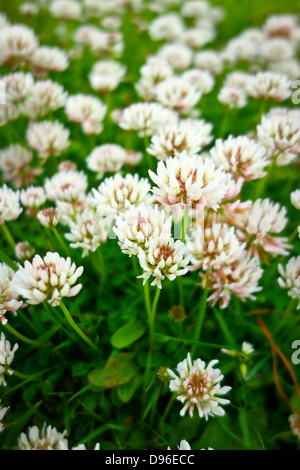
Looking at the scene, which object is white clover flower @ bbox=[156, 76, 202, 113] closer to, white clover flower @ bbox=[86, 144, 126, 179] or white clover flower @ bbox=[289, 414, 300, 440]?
white clover flower @ bbox=[86, 144, 126, 179]

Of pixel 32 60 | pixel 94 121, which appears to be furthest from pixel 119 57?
pixel 94 121

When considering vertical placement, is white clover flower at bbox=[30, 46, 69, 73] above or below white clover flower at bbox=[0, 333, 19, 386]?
above

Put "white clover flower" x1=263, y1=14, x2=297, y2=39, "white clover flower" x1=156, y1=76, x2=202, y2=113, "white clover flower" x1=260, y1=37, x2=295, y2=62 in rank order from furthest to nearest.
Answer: "white clover flower" x1=263, y1=14, x2=297, y2=39 → "white clover flower" x1=260, y1=37, x2=295, y2=62 → "white clover flower" x1=156, y1=76, x2=202, y2=113

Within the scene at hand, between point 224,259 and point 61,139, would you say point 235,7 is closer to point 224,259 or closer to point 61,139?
point 61,139

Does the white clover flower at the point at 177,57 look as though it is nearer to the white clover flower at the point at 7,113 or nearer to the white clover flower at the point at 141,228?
the white clover flower at the point at 7,113

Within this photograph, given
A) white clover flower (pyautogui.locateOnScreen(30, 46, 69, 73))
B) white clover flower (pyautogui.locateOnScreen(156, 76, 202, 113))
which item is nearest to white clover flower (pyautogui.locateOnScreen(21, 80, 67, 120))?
white clover flower (pyautogui.locateOnScreen(30, 46, 69, 73))

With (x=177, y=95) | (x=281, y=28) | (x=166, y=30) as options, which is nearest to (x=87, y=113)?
(x=177, y=95)
